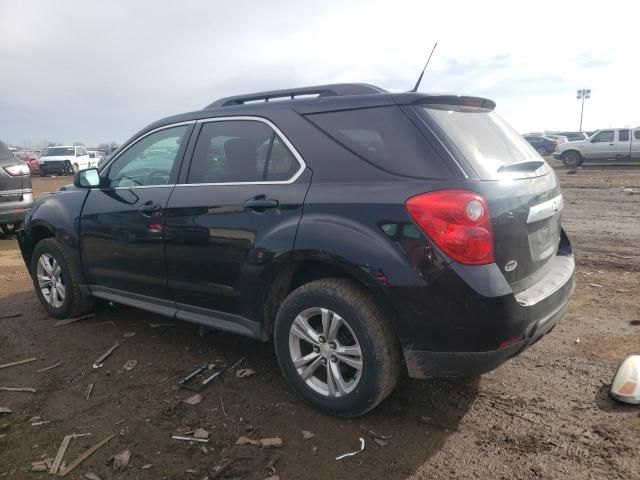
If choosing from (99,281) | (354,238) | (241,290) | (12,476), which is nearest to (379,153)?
(354,238)

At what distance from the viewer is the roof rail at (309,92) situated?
120 inches

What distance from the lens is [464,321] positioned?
7.85ft

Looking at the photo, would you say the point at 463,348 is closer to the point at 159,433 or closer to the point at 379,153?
the point at 379,153

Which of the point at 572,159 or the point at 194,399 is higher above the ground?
the point at 194,399

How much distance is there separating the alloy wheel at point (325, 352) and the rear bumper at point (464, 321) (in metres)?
0.33

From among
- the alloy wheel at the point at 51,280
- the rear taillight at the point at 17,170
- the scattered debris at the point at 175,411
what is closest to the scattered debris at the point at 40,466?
the scattered debris at the point at 175,411

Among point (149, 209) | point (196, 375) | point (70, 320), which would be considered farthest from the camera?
point (70, 320)

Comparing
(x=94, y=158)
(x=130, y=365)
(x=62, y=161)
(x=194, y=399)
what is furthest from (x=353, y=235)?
(x=94, y=158)

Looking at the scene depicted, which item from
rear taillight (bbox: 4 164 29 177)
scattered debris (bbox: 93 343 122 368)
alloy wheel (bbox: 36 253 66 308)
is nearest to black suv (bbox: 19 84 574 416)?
scattered debris (bbox: 93 343 122 368)

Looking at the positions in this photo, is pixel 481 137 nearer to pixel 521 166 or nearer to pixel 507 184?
pixel 521 166

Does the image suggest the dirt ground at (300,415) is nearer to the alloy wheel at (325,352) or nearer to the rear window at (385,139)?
the alloy wheel at (325,352)

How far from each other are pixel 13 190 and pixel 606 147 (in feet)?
74.2

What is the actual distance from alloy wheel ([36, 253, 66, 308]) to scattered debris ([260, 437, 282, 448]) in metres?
2.83

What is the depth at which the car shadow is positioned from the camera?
251 cm
